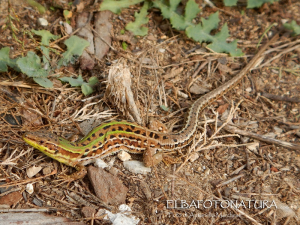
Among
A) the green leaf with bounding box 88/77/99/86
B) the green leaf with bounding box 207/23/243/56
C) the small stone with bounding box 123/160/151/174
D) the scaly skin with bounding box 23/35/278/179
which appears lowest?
the small stone with bounding box 123/160/151/174

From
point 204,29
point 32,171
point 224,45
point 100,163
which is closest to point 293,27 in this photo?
point 224,45

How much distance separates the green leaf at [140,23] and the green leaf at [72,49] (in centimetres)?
99

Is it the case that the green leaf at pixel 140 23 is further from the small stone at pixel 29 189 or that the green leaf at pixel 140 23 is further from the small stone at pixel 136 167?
the small stone at pixel 29 189

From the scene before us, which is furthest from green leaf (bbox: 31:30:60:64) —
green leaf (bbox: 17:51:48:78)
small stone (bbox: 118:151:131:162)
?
small stone (bbox: 118:151:131:162)

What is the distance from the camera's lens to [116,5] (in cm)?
538

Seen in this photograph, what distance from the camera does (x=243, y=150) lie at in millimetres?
4590

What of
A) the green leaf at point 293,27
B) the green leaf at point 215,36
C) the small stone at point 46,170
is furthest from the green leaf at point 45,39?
the green leaf at point 293,27

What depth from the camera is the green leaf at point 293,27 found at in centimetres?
561

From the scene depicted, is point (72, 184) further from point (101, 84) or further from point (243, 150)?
point (243, 150)

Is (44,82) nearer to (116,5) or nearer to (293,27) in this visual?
(116,5)

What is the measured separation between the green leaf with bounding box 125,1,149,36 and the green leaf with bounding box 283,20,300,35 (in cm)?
299

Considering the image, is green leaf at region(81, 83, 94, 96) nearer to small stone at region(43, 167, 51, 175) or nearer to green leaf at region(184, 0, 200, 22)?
small stone at region(43, 167, 51, 175)

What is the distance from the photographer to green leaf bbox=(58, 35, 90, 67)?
4.82 m

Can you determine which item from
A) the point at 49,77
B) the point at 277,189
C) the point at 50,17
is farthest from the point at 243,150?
the point at 50,17
